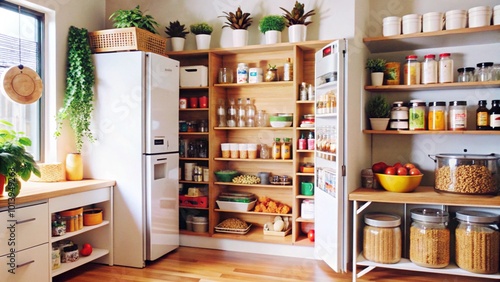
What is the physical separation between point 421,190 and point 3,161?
9.74 feet

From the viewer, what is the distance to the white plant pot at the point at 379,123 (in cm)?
336

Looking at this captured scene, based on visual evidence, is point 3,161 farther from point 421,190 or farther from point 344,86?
point 421,190

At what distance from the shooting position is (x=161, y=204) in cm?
357

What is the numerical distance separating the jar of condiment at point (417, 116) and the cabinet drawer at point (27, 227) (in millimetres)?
2819

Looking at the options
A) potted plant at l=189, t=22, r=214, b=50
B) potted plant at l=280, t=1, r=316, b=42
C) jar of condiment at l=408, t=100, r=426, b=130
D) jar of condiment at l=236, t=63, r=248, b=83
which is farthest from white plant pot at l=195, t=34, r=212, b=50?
jar of condiment at l=408, t=100, r=426, b=130

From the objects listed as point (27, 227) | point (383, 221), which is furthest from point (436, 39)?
point (27, 227)

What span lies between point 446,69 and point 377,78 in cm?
52

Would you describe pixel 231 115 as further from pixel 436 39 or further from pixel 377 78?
pixel 436 39

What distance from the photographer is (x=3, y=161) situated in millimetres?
2459

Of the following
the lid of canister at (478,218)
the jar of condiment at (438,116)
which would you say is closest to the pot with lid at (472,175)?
the lid of canister at (478,218)

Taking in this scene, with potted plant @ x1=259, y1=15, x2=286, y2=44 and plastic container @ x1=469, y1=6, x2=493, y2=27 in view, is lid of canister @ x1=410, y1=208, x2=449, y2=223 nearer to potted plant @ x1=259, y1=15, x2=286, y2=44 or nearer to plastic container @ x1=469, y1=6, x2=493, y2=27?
plastic container @ x1=469, y1=6, x2=493, y2=27

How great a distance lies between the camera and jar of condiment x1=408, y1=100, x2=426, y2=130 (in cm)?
325

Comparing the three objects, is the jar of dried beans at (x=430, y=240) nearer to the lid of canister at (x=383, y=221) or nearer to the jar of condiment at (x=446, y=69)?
the lid of canister at (x=383, y=221)

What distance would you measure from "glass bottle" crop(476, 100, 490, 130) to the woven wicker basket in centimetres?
277
